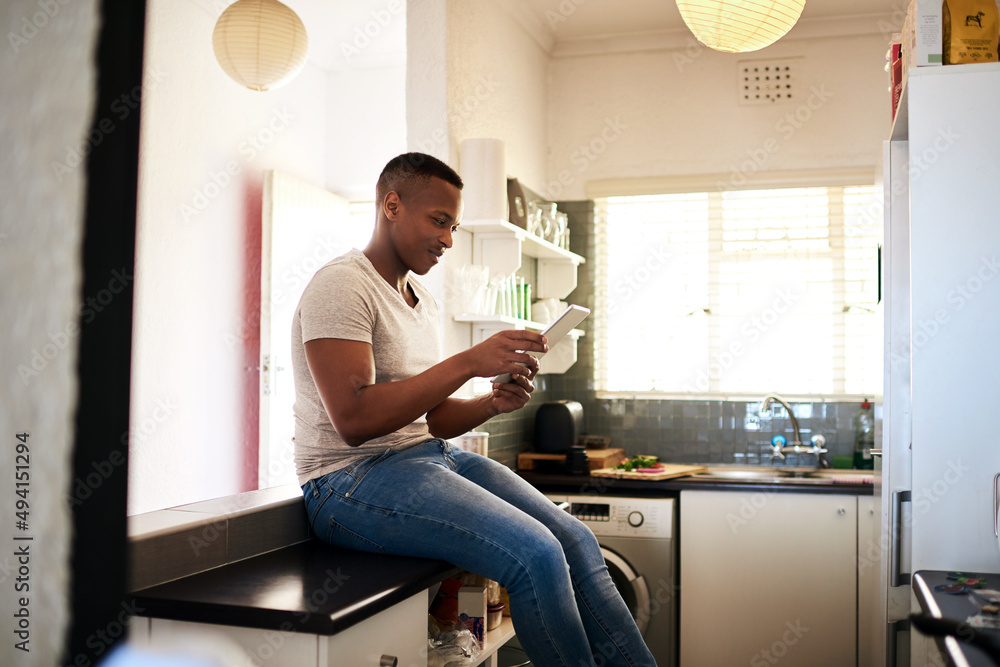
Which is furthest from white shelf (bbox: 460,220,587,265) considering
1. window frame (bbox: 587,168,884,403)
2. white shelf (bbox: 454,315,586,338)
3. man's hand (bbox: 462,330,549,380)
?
man's hand (bbox: 462,330,549,380)

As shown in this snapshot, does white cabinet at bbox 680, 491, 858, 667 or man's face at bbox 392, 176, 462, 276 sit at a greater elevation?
man's face at bbox 392, 176, 462, 276

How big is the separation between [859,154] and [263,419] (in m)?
2.96

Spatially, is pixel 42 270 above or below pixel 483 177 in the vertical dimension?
below

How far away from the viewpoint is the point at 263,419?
12.5 feet

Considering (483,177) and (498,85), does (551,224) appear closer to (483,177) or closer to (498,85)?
(498,85)

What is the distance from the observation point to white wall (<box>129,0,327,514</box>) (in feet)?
10.7

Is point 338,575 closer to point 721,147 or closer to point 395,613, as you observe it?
point 395,613

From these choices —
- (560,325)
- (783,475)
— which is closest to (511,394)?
(560,325)

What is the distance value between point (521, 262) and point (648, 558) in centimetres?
126

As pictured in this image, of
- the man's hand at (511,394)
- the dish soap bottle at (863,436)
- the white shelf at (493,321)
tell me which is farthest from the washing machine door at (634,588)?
the man's hand at (511,394)

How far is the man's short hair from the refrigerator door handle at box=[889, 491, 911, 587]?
4.45ft

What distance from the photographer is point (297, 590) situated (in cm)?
135

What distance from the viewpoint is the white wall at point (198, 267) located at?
3273 millimetres

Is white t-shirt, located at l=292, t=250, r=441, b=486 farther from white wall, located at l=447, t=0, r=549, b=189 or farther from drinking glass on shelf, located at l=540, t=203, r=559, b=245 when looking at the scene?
drinking glass on shelf, located at l=540, t=203, r=559, b=245
